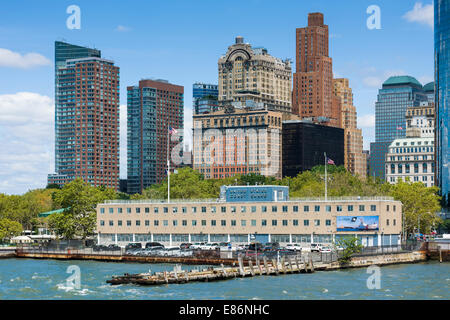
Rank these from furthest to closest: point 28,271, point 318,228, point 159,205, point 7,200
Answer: point 7,200
point 159,205
point 318,228
point 28,271

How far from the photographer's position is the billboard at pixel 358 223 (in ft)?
445

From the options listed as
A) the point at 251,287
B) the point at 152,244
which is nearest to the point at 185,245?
the point at 152,244

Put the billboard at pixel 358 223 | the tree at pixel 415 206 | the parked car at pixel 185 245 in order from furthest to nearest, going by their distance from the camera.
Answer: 1. the tree at pixel 415 206
2. the parked car at pixel 185 245
3. the billboard at pixel 358 223

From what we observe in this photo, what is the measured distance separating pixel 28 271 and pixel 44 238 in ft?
218

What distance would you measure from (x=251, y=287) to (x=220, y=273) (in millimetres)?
8933

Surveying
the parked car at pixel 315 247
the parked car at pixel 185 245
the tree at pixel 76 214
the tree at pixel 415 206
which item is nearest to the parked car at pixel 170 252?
the parked car at pixel 185 245

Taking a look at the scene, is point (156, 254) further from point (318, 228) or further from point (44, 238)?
point (44, 238)

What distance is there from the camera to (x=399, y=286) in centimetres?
9250

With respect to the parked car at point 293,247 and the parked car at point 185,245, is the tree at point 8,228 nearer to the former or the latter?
the parked car at point 185,245

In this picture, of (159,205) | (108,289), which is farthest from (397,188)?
(108,289)

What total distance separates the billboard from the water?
20185mm

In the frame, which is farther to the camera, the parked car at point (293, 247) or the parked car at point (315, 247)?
the parked car at point (293, 247)

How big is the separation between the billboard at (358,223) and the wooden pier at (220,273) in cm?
2718

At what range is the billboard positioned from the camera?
13550 cm
